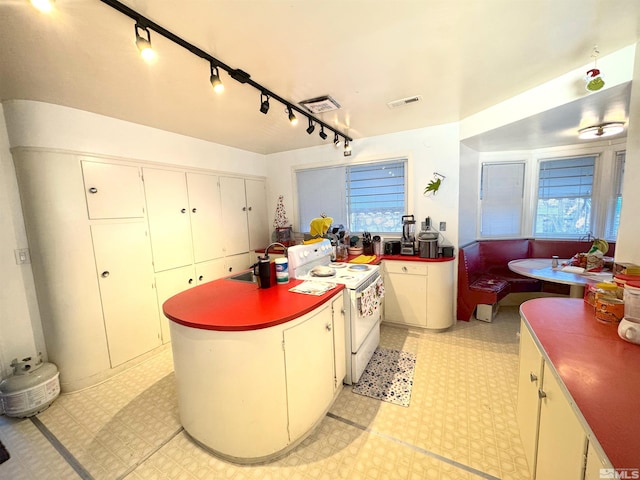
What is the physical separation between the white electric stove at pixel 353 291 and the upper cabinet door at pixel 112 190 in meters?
1.73

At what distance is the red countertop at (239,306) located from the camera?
4.54 feet

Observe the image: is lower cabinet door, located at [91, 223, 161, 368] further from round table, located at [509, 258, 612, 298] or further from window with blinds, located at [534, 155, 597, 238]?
window with blinds, located at [534, 155, 597, 238]

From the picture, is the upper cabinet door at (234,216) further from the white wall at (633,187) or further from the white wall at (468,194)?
the white wall at (633,187)

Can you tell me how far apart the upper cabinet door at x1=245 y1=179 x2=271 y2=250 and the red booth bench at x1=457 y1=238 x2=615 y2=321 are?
2896 mm

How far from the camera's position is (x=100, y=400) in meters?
2.13

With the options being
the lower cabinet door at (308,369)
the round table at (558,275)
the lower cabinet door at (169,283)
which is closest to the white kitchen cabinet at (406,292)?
the round table at (558,275)

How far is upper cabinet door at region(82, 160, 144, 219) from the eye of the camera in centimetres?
227

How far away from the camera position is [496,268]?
369 cm

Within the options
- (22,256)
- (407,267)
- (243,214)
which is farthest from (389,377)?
(22,256)

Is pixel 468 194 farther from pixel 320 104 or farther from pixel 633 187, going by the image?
pixel 320 104

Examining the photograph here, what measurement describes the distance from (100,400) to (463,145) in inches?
177

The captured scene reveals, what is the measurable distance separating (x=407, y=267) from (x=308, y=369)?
190 cm

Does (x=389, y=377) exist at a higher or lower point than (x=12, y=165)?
lower

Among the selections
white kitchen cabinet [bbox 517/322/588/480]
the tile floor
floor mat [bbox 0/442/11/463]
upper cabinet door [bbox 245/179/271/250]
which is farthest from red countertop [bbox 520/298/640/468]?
upper cabinet door [bbox 245/179/271/250]
